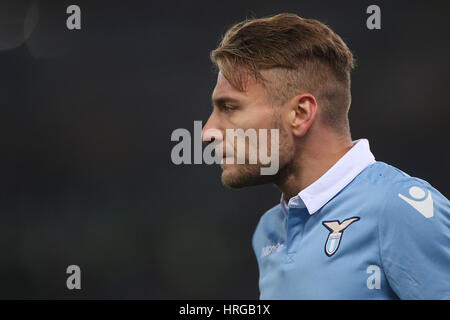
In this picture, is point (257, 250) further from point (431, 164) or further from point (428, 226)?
point (431, 164)

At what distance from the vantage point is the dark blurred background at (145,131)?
5.21 m

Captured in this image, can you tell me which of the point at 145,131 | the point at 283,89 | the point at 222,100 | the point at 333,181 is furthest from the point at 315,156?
the point at 145,131

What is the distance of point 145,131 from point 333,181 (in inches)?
150

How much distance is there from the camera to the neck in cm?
184

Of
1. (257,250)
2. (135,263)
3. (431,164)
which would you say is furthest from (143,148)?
(257,250)

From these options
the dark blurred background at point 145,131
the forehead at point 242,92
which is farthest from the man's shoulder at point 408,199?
the dark blurred background at point 145,131

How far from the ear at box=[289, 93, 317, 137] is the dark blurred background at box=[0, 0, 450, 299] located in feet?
11.3

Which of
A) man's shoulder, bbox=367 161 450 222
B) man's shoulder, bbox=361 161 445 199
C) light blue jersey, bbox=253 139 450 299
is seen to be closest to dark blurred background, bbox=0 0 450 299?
light blue jersey, bbox=253 139 450 299

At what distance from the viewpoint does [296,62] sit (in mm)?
1836

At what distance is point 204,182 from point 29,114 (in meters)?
1.78

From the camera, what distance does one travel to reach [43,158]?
5.38 m

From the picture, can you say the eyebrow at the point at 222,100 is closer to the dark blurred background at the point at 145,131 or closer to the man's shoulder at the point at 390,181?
the man's shoulder at the point at 390,181

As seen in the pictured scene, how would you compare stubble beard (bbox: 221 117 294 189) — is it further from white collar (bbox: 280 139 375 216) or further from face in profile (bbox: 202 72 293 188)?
white collar (bbox: 280 139 375 216)

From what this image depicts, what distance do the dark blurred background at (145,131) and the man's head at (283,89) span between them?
3425 millimetres
